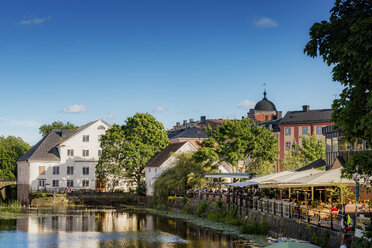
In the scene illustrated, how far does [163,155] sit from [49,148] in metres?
21.1

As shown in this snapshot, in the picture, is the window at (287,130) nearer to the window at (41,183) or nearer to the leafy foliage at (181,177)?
the leafy foliage at (181,177)

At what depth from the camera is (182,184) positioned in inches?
2179

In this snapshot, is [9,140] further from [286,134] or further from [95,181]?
[286,134]

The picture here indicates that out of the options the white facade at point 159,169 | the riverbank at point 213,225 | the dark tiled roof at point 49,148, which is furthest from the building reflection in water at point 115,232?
the dark tiled roof at point 49,148

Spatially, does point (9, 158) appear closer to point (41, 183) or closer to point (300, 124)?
point (41, 183)

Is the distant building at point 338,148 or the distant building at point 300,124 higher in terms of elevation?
the distant building at point 300,124

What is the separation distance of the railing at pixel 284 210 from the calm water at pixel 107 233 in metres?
2.69

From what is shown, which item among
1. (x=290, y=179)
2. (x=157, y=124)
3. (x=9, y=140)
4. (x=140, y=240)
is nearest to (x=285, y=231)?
(x=290, y=179)

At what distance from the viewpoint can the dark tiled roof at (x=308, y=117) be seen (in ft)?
276

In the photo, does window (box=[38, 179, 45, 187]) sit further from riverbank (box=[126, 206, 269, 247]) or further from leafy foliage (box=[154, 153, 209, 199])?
leafy foliage (box=[154, 153, 209, 199])

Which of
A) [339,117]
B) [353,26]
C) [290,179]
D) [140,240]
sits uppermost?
[353,26]

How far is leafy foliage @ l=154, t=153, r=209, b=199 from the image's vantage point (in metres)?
55.0

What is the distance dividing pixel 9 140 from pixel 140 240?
239 ft

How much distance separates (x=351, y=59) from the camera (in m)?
16.0
